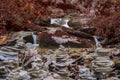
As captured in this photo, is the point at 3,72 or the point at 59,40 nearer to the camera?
the point at 3,72

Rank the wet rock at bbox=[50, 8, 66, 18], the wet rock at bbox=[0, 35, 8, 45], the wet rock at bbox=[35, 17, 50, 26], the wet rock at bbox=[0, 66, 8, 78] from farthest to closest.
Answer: the wet rock at bbox=[50, 8, 66, 18] < the wet rock at bbox=[35, 17, 50, 26] < the wet rock at bbox=[0, 35, 8, 45] < the wet rock at bbox=[0, 66, 8, 78]

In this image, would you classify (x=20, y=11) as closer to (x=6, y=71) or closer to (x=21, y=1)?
(x=21, y=1)

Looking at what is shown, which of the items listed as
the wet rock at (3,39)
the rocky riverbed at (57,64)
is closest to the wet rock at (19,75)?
the rocky riverbed at (57,64)

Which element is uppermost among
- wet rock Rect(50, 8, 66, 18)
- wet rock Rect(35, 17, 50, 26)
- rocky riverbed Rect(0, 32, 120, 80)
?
rocky riverbed Rect(0, 32, 120, 80)

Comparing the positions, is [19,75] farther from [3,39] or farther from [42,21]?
[42,21]

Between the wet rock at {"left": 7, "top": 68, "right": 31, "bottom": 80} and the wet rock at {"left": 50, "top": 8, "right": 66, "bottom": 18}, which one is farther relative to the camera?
the wet rock at {"left": 50, "top": 8, "right": 66, "bottom": 18}

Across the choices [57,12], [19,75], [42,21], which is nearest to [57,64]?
[19,75]

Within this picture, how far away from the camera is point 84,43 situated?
8.88m

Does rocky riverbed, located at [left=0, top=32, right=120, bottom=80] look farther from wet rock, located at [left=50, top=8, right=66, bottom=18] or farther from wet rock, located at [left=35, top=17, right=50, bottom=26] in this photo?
wet rock, located at [left=50, top=8, right=66, bottom=18]

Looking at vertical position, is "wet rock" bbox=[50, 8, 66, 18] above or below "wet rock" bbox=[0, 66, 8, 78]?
below

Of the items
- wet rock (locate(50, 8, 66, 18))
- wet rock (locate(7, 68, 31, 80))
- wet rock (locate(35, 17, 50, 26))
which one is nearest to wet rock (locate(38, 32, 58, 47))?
wet rock (locate(35, 17, 50, 26))

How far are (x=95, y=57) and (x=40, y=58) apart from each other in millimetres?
1092

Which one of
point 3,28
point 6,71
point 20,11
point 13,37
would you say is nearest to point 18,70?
point 6,71

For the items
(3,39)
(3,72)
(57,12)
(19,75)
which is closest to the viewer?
(19,75)
